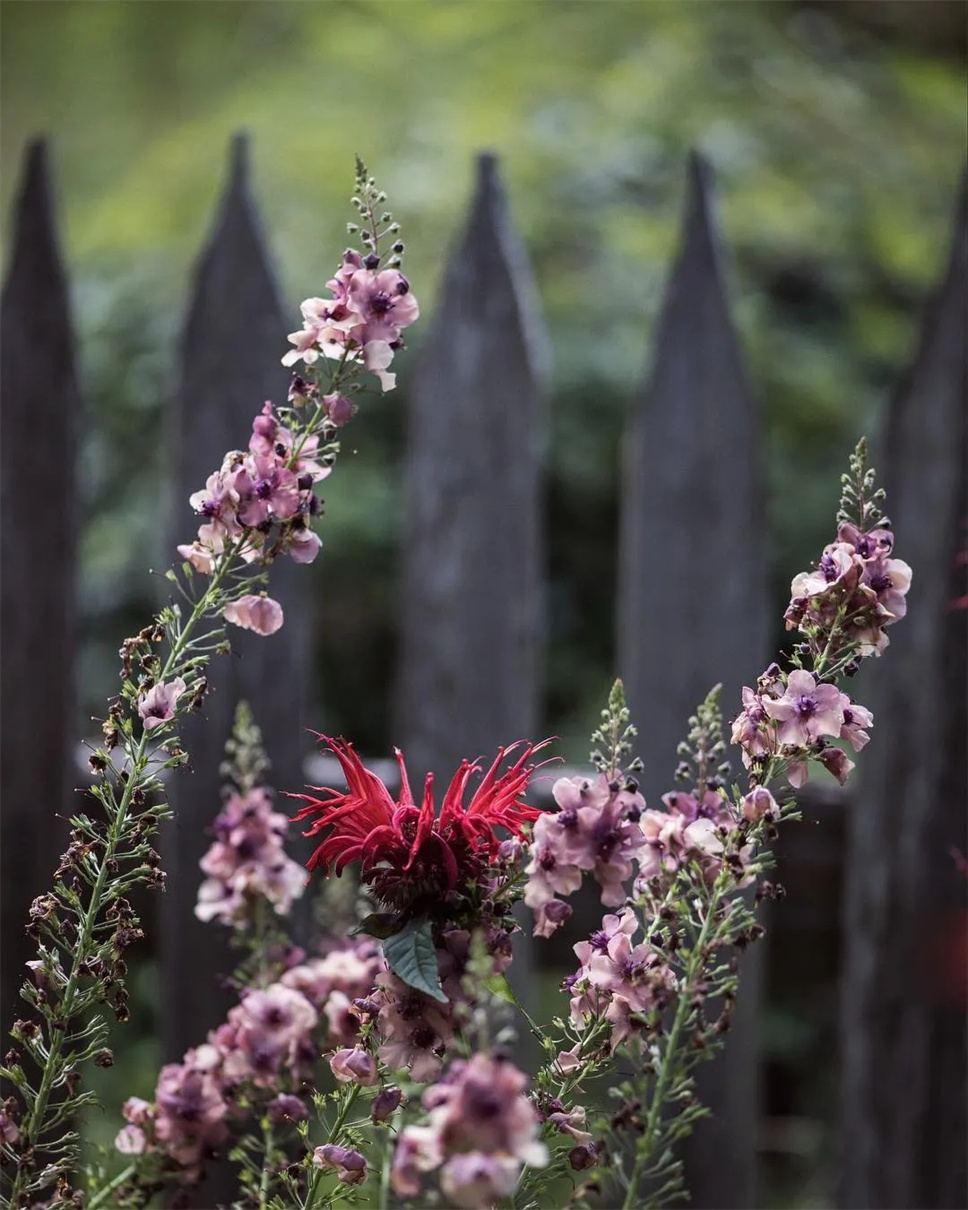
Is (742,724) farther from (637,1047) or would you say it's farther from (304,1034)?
(304,1034)

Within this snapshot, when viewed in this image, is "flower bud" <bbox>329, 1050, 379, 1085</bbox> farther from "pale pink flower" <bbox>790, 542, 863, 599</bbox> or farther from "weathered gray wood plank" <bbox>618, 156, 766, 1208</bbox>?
"weathered gray wood plank" <bbox>618, 156, 766, 1208</bbox>

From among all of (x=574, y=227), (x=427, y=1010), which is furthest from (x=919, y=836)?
(x=574, y=227)

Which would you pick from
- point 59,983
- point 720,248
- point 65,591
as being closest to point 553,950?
point 65,591

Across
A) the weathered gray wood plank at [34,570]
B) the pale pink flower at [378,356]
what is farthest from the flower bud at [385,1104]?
the weathered gray wood plank at [34,570]

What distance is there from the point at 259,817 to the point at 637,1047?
425 mm

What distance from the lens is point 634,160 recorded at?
2977 mm

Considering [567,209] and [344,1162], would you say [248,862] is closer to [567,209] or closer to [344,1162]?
[344,1162]

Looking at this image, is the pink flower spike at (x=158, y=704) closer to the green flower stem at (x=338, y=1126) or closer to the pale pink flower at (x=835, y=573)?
the green flower stem at (x=338, y=1126)

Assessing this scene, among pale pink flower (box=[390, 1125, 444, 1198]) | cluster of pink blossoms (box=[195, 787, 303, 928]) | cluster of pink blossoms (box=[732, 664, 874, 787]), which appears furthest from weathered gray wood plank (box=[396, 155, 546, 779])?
pale pink flower (box=[390, 1125, 444, 1198])

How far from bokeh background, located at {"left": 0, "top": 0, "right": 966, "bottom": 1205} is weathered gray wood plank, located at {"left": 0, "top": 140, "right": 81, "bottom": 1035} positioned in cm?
35

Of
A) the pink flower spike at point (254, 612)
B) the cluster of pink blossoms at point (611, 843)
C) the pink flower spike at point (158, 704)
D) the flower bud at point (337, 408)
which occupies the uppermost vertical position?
the flower bud at point (337, 408)

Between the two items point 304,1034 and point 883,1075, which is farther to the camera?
point 883,1075

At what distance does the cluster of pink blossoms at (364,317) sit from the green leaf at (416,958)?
338mm

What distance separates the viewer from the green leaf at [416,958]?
28.2 inches
